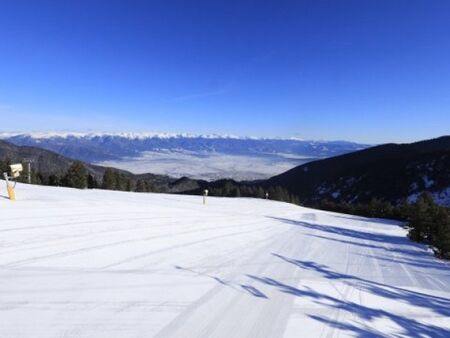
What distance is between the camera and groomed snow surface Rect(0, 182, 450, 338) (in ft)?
15.8

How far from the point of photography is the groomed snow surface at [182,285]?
4.82 meters

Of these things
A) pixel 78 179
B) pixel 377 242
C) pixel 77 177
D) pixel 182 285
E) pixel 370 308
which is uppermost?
pixel 182 285

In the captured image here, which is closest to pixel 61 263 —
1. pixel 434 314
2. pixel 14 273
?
pixel 14 273

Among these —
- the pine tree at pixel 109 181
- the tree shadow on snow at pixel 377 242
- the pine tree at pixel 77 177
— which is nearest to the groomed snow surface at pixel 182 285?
the tree shadow on snow at pixel 377 242

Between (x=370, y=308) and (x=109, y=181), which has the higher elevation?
(x=370, y=308)

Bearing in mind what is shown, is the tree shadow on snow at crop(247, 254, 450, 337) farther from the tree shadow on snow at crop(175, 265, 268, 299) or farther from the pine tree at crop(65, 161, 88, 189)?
the pine tree at crop(65, 161, 88, 189)

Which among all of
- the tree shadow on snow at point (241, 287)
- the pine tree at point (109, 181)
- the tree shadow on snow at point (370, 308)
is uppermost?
the tree shadow on snow at point (241, 287)

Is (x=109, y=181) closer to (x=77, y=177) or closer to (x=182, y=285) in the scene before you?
(x=77, y=177)

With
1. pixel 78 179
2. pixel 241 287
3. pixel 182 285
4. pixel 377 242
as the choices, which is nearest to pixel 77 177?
pixel 78 179

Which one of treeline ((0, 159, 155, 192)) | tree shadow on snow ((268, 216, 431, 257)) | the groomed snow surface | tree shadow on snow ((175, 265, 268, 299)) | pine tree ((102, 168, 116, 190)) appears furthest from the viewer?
pine tree ((102, 168, 116, 190))

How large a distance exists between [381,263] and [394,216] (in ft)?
239

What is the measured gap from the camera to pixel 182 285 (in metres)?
6.28

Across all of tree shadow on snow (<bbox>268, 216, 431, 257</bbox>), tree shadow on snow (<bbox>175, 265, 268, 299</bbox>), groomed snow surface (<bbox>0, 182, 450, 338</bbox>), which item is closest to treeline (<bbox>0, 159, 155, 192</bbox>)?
tree shadow on snow (<bbox>268, 216, 431, 257</bbox>)

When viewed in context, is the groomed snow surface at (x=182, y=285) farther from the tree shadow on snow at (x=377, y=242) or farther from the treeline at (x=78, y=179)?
the treeline at (x=78, y=179)
